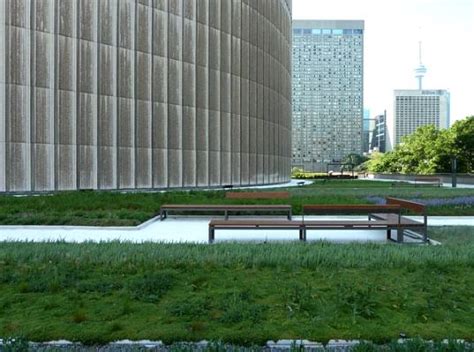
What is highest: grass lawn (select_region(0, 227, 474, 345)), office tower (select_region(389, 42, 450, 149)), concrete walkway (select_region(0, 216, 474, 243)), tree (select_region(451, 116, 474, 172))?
office tower (select_region(389, 42, 450, 149))

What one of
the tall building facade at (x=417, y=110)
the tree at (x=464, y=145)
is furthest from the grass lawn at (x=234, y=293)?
the tall building facade at (x=417, y=110)

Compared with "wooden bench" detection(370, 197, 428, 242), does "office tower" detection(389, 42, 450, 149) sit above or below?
above

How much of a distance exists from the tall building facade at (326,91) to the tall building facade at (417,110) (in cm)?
2153

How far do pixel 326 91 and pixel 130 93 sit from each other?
145322mm

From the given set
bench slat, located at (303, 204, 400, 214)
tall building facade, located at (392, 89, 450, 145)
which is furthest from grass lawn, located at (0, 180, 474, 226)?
tall building facade, located at (392, 89, 450, 145)

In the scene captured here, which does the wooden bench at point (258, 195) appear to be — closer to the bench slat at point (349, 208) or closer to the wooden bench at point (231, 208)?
the wooden bench at point (231, 208)

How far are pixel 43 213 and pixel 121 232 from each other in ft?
11.9

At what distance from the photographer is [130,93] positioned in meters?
25.8

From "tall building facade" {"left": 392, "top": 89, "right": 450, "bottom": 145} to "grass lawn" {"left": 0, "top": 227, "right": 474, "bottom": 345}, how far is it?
17464 cm

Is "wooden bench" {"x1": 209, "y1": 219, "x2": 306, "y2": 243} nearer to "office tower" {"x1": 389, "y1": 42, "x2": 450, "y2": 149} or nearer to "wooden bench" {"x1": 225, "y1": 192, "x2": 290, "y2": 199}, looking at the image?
"wooden bench" {"x1": 225, "y1": 192, "x2": 290, "y2": 199}

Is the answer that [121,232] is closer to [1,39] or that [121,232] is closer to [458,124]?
[1,39]

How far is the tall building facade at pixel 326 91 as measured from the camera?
6097 inches

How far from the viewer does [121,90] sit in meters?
25.5

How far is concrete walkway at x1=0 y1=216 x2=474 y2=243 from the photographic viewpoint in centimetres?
1040
